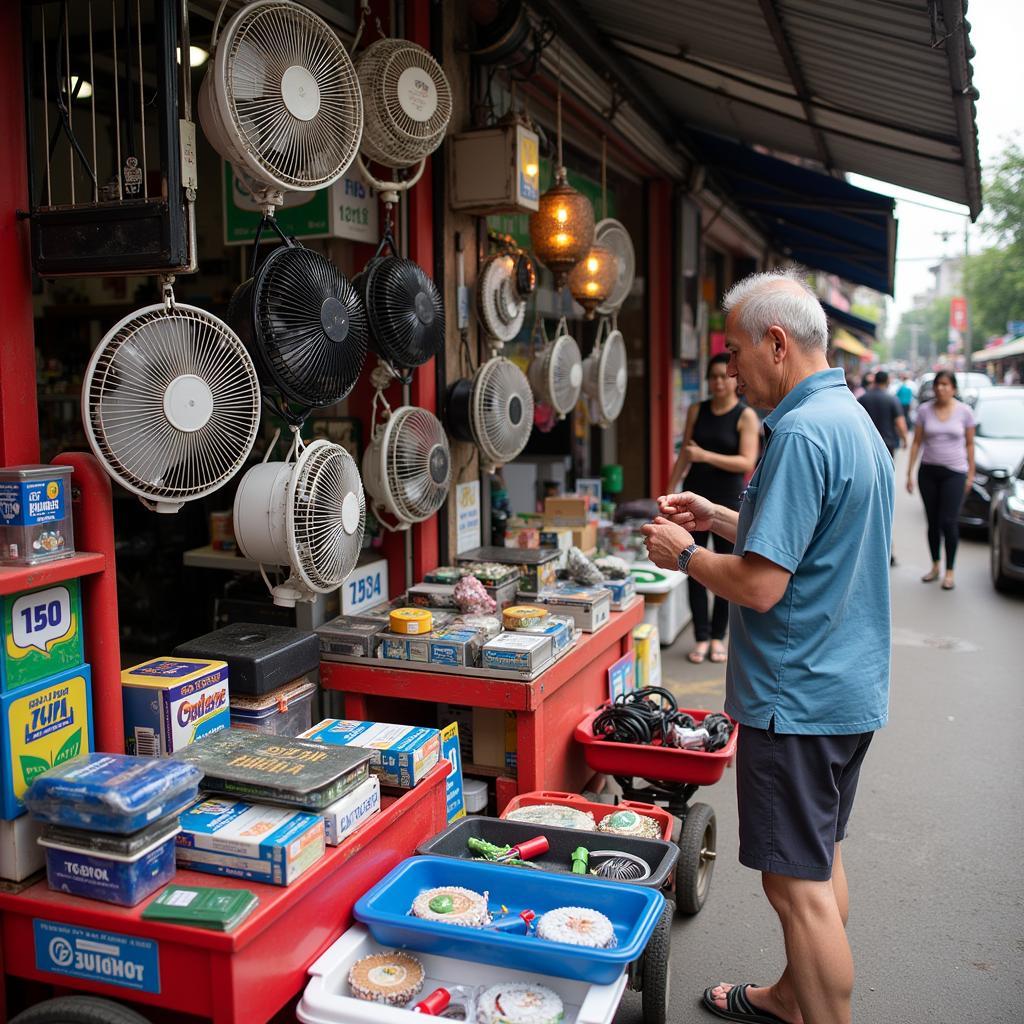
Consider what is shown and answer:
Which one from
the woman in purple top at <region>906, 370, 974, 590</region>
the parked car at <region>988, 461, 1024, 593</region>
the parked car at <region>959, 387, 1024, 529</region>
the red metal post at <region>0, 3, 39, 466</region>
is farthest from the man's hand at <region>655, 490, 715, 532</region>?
the parked car at <region>959, 387, 1024, 529</region>

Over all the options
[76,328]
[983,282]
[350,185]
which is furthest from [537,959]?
[983,282]

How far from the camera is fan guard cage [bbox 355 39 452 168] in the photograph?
132 inches

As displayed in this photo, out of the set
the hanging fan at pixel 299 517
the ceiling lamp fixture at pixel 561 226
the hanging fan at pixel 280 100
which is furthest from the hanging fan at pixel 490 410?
the hanging fan at pixel 280 100

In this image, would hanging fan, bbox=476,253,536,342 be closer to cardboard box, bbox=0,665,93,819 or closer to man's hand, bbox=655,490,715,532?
man's hand, bbox=655,490,715,532

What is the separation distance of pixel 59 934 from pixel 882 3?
409 cm

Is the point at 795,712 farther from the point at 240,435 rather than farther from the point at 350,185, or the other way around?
the point at 350,185

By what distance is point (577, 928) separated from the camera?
216cm

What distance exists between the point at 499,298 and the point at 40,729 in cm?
297

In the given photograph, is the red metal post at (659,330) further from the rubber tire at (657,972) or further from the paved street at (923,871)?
the rubber tire at (657,972)

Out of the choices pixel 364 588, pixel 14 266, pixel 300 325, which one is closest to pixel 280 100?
pixel 300 325

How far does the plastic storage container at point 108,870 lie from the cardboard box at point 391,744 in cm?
60

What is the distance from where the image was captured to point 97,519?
2.21 m

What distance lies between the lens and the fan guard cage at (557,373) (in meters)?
4.95

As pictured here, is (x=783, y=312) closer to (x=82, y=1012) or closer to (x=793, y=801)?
(x=793, y=801)
